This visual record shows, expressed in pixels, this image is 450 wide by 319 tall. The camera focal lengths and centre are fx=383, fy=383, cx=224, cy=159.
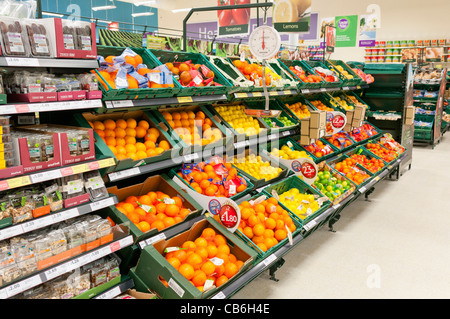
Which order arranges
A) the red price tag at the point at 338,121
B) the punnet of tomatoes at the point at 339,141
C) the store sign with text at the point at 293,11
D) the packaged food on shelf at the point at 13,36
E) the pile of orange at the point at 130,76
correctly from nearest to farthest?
→ the packaged food on shelf at the point at 13,36, the pile of orange at the point at 130,76, the red price tag at the point at 338,121, the punnet of tomatoes at the point at 339,141, the store sign with text at the point at 293,11

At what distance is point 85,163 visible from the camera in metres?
2.30

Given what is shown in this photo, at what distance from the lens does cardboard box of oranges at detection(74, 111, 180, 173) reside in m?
2.56

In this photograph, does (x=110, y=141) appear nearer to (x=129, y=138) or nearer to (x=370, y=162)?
(x=129, y=138)

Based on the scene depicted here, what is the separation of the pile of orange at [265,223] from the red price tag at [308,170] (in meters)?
0.71

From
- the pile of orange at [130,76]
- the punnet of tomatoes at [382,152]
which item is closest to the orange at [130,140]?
the pile of orange at [130,76]

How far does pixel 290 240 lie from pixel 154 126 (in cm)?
144

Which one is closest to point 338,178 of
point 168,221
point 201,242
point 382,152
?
point 382,152

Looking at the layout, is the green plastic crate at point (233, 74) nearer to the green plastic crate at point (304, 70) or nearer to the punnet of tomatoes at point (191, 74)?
the punnet of tomatoes at point (191, 74)

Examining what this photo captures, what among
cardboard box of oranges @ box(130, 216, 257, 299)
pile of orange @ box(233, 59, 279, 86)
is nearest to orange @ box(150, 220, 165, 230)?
cardboard box of oranges @ box(130, 216, 257, 299)

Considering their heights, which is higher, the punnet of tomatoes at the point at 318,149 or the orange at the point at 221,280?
the punnet of tomatoes at the point at 318,149

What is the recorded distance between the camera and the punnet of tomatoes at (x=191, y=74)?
3273mm
